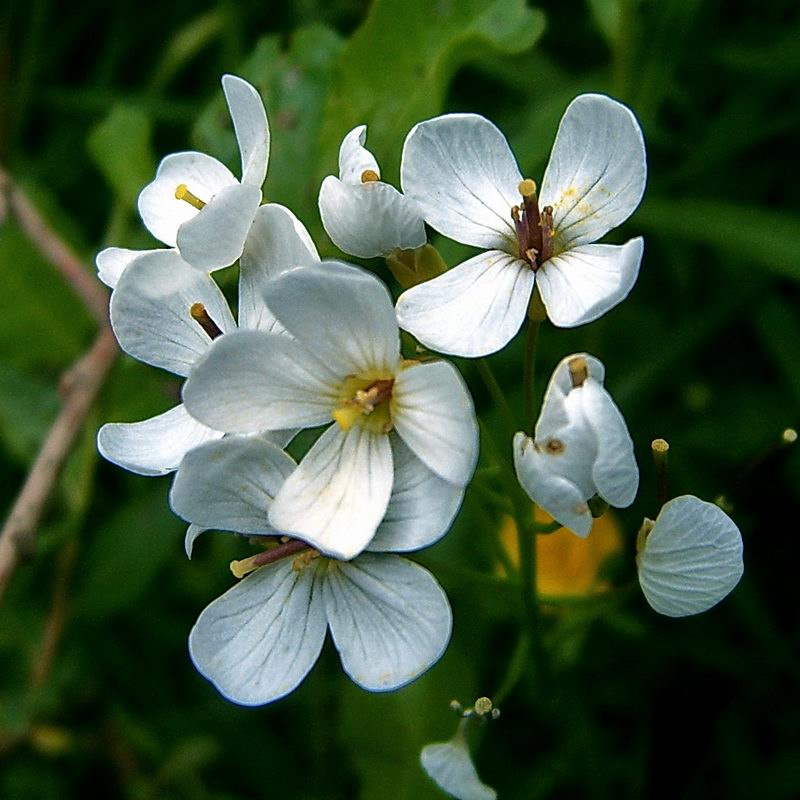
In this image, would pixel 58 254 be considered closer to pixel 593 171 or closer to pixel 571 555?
pixel 571 555

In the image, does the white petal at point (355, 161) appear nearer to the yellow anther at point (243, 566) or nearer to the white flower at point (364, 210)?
the white flower at point (364, 210)

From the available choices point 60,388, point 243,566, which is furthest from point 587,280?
point 60,388

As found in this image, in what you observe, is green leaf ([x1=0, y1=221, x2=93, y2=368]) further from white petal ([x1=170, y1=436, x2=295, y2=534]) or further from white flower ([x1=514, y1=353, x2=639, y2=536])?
white flower ([x1=514, y1=353, x2=639, y2=536])

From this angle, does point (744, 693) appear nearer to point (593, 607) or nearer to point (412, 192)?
point (593, 607)

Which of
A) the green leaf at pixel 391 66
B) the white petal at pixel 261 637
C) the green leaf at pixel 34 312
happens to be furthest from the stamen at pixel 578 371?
the green leaf at pixel 34 312

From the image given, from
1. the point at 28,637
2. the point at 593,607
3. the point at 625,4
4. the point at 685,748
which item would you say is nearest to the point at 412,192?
the point at 593,607

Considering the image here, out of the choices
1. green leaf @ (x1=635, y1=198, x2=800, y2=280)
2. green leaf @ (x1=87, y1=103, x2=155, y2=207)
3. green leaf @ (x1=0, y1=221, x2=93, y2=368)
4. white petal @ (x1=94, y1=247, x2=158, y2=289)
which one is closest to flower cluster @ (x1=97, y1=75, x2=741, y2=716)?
white petal @ (x1=94, y1=247, x2=158, y2=289)
